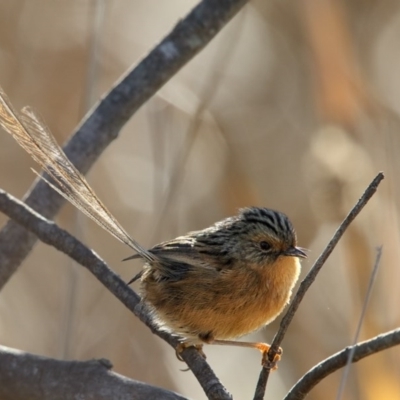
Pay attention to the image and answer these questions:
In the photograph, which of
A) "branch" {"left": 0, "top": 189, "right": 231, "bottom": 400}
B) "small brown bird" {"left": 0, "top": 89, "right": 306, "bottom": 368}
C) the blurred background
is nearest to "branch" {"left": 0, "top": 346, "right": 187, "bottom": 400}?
"branch" {"left": 0, "top": 189, "right": 231, "bottom": 400}

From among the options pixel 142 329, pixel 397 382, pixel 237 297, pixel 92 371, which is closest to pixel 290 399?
pixel 92 371

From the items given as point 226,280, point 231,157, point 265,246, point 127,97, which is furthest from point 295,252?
point 231,157

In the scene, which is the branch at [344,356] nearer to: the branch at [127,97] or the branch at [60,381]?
the branch at [60,381]

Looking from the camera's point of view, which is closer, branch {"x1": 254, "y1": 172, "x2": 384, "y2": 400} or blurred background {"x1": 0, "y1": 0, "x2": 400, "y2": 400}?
branch {"x1": 254, "y1": 172, "x2": 384, "y2": 400}

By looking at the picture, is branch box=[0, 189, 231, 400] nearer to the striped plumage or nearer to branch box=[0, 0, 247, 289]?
the striped plumage

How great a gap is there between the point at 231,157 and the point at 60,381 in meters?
2.20

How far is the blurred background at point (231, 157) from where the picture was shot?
377 centimetres

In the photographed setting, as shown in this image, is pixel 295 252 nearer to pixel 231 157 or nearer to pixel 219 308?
pixel 219 308

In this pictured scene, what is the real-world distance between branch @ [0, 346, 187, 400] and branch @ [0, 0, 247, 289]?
76 centimetres

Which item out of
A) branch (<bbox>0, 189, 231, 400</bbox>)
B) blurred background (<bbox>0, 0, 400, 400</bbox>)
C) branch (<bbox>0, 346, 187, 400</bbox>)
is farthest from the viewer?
blurred background (<bbox>0, 0, 400, 400</bbox>)

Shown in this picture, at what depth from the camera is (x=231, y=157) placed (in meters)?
4.42

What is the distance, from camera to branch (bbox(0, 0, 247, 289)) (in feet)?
10.8

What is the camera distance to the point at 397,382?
3.41 metres

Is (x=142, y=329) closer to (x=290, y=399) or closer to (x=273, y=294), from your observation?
(x=273, y=294)
